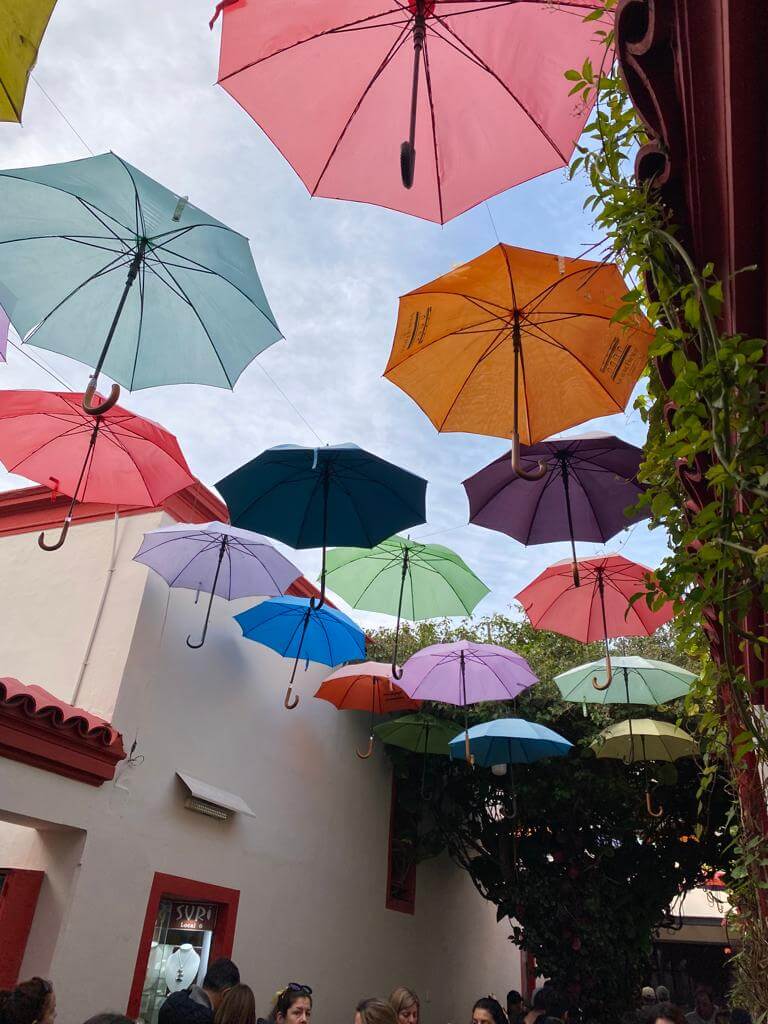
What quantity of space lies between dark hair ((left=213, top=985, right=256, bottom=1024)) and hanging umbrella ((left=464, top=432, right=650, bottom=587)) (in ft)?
11.7

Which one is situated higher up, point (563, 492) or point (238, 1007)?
point (563, 492)

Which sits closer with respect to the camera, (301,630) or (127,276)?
(127,276)

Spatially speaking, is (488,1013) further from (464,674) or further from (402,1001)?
(464,674)

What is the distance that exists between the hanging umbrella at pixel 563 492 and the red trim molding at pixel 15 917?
452 centimetres

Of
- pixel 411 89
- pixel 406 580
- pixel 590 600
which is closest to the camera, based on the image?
pixel 411 89

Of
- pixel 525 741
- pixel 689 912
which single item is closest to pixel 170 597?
pixel 525 741

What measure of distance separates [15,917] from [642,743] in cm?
641

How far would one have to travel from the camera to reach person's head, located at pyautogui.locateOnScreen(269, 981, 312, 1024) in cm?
499

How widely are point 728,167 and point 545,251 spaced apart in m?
2.73

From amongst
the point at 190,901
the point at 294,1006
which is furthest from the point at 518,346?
the point at 190,901

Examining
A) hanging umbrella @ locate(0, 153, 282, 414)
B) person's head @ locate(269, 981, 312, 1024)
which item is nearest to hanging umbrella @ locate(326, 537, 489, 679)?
hanging umbrella @ locate(0, 153, 282, 414)

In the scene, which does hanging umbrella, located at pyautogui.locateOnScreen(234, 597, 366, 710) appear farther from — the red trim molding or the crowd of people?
the crowd of people

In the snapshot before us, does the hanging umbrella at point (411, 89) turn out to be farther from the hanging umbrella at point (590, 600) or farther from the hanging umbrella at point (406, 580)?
the hanging umbrella at point (406, 580)

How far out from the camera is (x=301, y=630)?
8477 millimetres
